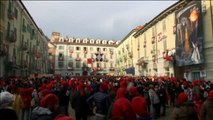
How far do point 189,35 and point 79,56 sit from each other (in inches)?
2857

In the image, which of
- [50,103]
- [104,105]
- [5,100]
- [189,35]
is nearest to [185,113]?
[50,103]

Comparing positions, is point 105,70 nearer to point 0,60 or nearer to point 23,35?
point 23,35

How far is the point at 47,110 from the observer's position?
527cm

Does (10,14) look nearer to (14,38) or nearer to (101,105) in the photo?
(14,38)

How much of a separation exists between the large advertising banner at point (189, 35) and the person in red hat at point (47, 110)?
23542mm

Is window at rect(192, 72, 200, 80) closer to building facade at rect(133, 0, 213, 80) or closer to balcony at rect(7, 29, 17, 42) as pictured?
building facade at rect(133, 0, 213, 80)

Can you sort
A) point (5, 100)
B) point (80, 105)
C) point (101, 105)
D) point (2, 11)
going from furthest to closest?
point (2, 11)
point (80, 105)
point (101, 105)
point (5, 100)

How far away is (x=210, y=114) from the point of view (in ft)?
20.8

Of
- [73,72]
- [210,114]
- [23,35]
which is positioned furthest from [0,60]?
[73,72]

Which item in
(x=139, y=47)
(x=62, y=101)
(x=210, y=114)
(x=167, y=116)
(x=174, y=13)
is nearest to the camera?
(x=210, y=114)

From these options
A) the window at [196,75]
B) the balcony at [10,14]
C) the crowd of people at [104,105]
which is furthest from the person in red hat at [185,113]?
the balcony at [10,14]

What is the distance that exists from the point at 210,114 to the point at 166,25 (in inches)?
1320

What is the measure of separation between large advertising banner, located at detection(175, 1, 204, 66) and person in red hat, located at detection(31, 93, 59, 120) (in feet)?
77.2

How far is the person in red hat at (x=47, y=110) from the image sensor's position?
511 centimetres
